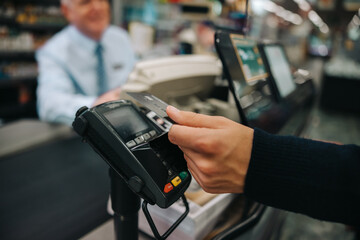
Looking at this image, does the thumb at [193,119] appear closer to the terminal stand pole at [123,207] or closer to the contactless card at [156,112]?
the contactless card at [156,112]

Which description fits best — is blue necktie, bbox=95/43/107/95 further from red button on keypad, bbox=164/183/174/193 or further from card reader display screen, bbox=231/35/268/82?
red button on keypad, bbox=164/183/174/193

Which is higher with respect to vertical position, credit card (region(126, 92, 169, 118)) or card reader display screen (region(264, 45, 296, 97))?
credit card (region(126, 92, 169, 118))

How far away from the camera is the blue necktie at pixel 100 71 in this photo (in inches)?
85.0

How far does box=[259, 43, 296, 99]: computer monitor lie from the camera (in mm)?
1190

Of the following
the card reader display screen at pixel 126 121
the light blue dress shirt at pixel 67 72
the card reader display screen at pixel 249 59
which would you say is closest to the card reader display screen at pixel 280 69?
the card reader display screen at pixel 249 59

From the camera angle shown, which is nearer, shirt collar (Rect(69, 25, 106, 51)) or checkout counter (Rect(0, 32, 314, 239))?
checkout counter (Rect(0, 32, 314, 239))

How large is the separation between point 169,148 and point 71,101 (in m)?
1.15

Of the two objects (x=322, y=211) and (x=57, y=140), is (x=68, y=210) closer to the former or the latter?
(x=57, y=140)

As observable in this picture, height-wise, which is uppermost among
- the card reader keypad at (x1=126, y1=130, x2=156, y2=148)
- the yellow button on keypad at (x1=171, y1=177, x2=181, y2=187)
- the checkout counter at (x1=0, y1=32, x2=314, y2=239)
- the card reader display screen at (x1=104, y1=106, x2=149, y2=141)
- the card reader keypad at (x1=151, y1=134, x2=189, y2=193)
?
the card reader display screen at (x1=104, y1=106, x2=149, y2=141)

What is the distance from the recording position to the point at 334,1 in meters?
8.30

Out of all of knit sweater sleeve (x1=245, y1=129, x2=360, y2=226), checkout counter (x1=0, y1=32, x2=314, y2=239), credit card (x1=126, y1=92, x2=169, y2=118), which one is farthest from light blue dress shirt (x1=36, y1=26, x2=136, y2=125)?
knit sweater sleeve (x1=245, y1=129, x2=360, y2=226)

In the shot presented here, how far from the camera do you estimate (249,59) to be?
1008 millimetres

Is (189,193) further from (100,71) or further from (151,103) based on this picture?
(100,71)

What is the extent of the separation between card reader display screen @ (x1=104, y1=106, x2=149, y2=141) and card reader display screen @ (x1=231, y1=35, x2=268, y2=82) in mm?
464
